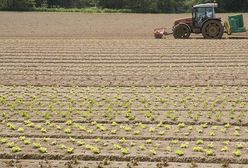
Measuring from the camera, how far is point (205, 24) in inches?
952

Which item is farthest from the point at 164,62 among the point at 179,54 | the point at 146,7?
the point at 146,7

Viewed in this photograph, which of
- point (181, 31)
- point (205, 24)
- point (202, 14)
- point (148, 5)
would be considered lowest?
point (181, 31)

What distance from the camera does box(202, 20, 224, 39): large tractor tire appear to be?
79.4ft

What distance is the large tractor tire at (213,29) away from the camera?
952 inches

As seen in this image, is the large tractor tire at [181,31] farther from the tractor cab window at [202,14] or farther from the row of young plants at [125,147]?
the row of young plants at [125,147]

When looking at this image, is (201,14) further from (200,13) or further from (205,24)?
(205,24)

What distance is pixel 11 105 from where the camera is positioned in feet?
40.1

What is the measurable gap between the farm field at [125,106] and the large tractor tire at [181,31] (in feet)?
8.24

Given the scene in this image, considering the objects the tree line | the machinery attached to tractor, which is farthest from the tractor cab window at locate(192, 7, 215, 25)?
the tree line

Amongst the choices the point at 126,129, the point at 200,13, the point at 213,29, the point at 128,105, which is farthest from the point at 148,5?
the point at 126,129

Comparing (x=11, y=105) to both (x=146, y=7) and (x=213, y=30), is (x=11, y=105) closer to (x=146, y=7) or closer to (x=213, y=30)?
(x=213, y=30)

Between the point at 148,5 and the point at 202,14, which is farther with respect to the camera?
the point at 148,5

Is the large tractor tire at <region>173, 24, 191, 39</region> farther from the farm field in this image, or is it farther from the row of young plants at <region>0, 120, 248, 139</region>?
the row of young plants at <region>0, 120, 248, 139</region>

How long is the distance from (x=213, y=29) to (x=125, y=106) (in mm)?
14045
